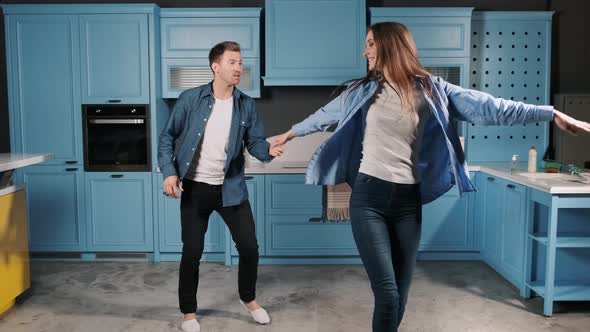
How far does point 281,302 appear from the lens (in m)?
3.38

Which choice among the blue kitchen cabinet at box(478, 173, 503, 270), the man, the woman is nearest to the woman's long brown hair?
the woman

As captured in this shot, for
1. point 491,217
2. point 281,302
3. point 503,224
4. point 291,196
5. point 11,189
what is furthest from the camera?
point 291,196

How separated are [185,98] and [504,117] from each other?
4.94ft

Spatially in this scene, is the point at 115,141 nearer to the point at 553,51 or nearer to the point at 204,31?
the point at 204,31

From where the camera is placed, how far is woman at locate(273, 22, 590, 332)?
6.45ft

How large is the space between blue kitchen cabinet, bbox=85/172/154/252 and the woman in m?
2.63

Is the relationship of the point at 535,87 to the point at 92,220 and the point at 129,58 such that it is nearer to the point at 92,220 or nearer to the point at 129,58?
the point at 129,58

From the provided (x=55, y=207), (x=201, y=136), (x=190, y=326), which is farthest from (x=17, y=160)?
(x=55, y=207)

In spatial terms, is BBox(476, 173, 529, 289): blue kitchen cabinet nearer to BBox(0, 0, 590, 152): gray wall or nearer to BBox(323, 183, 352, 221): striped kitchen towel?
BBox(323, 183, 352, 221): striped kitchen towel

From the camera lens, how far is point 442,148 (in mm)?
2113

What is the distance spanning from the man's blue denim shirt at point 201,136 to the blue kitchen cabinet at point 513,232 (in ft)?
5.43

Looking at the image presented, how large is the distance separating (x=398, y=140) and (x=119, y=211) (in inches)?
118

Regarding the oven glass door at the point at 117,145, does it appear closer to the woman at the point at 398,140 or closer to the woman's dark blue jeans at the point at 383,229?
the woman at the point at 398,140

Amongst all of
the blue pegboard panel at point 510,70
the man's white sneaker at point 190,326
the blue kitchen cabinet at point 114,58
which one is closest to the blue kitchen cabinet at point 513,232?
the blue pegboard panel at point 510,70
